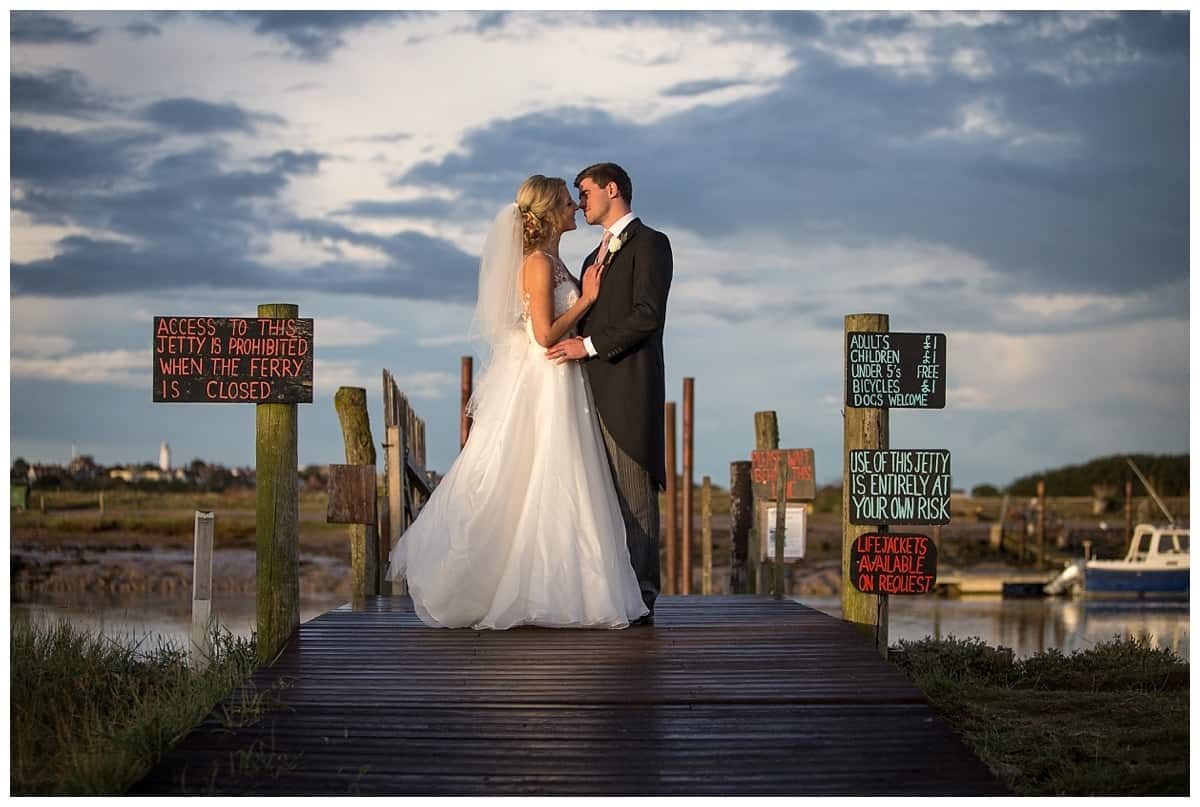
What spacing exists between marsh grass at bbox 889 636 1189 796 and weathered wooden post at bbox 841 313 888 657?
2.40 ft

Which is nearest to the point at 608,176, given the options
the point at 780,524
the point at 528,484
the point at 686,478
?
the point at 528,484

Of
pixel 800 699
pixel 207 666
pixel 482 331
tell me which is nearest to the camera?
pixel 800 699

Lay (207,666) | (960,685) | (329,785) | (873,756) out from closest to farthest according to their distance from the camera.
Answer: (329,785) → (873,756) → (207,666) → (960,685)

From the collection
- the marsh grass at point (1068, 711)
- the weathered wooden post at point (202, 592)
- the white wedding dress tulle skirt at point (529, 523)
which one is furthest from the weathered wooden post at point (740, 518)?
the weathered wooden post at point (202, 592)

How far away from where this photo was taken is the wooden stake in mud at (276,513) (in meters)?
7.18

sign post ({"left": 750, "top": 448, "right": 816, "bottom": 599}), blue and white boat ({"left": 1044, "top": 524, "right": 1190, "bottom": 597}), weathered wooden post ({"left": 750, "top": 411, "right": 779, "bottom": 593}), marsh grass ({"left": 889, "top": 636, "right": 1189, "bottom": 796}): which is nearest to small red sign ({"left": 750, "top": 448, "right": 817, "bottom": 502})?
sign post ({"left": 750, "top": 448, "right": 816, "bottom": 599})

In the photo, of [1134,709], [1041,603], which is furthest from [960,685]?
[1041,603]

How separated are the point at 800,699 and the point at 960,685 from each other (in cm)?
355

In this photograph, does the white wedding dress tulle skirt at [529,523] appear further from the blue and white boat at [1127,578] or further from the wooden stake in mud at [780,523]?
the blue and white boat at [1127,578]

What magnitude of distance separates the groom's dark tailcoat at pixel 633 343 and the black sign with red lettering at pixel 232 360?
1.49 meters

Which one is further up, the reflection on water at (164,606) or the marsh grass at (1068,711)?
the marsh grass at (1068,711)

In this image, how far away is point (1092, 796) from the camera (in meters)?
5.57

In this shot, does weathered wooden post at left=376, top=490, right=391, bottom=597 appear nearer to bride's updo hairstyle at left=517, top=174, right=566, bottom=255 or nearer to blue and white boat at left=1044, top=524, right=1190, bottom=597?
bride's updo hairstyle at left=517, top=174, right=566, bottom=255

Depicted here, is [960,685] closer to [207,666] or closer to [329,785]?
[207,666]
